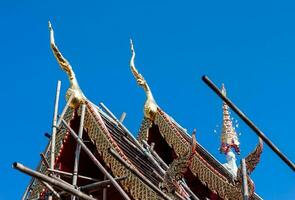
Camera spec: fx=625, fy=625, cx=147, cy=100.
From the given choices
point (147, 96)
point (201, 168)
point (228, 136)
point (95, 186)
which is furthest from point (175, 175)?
point (228, 136)

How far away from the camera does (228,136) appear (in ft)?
50.2

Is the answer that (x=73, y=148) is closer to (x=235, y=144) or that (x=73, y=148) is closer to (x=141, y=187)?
(x=141, y=187)

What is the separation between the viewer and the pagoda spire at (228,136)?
49.0 feet

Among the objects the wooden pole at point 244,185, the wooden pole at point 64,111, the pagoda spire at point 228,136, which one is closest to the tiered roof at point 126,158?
the wooden pole at point 64,111

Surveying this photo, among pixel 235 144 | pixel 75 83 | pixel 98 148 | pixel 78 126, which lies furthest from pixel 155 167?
pixel 235 144

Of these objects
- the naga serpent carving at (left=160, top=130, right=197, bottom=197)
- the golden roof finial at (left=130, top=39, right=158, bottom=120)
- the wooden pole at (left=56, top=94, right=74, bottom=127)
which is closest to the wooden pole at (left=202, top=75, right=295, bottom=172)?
the naga serpent carving at (left=160, top=130, right=197, bottom=197)

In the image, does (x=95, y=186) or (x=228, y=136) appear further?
(x=228, y=136)

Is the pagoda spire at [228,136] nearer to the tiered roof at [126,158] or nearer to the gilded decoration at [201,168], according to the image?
the tiered roof at [126,158]

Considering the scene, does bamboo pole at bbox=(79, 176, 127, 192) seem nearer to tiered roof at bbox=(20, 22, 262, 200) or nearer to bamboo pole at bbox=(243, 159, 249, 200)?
tiered roof at bbox=(20, 22, 262, 200)

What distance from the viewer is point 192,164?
9172 millimetres

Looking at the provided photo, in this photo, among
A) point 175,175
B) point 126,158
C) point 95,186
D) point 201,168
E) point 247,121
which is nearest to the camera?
point 247,121

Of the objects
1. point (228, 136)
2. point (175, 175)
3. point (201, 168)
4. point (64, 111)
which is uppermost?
point (228, 136)

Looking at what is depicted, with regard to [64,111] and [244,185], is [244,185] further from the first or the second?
[64,111]

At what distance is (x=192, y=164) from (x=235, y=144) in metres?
6.05
